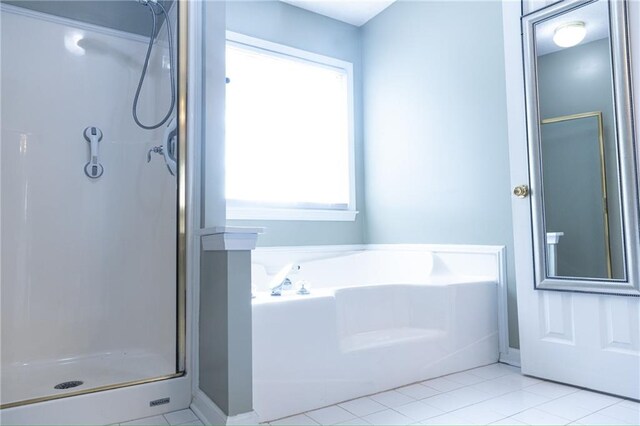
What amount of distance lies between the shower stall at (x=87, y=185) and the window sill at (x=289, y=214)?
0.65 meters

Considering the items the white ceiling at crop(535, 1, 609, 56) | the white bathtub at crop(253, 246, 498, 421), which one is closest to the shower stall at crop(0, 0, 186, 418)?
the white bathtub at crop(253, 246, 498, 421)

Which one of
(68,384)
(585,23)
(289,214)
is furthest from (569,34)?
(68,384)

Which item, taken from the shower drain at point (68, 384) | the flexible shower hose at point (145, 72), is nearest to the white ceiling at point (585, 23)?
the flexible shower hose at point (145, 72)

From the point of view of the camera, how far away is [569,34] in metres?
2.05

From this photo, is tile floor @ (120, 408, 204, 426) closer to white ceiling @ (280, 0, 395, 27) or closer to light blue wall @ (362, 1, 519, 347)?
light blue wall @ (362, 1, 519, 347)

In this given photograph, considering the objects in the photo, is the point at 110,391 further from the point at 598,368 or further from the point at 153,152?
the point at 598,368

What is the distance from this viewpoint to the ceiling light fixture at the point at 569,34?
2.00 meters

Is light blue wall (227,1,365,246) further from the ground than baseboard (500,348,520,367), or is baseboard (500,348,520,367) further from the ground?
light blue wall (227,1,365,246)

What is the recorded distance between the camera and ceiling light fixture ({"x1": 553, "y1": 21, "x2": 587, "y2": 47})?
78.8 inches

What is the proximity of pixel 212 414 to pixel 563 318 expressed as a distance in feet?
5.44

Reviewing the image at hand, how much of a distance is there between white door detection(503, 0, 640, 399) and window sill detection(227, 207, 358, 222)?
4.69ft

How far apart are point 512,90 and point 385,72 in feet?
4.14

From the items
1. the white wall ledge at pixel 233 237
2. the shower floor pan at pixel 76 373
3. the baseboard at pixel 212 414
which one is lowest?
the baseboard at pixel 212 414

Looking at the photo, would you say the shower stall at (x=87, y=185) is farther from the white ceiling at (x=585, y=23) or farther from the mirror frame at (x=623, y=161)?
the mirror frame at (x=623, y=161)
